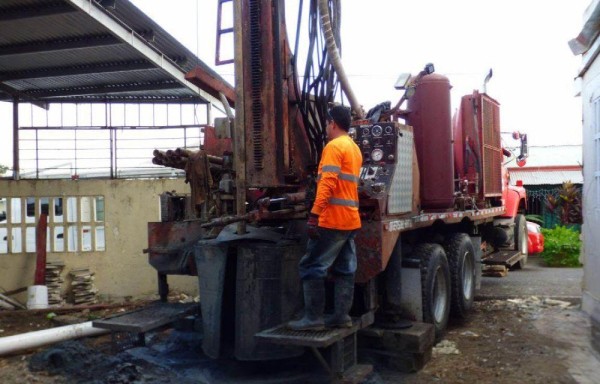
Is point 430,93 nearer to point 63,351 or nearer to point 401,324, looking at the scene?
point 401,324

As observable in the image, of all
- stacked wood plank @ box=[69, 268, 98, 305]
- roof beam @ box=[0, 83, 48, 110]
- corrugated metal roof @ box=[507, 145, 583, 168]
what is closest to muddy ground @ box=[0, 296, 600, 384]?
stacked wood plank @ box=[69, 268, 98, 305]

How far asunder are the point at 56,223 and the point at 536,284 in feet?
29.4

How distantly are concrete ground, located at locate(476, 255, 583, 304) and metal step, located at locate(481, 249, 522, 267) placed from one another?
0.47m

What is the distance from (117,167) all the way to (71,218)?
1386mm

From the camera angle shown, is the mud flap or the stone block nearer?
the mud flap

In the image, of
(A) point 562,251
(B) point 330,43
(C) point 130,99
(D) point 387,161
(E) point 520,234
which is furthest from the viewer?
(A) point 562,251

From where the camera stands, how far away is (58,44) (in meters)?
9.34

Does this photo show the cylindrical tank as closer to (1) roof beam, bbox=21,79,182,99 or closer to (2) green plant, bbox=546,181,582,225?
(2) green plant, bbox=546,181,582,225

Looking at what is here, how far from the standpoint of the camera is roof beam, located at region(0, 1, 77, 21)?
8032 mm

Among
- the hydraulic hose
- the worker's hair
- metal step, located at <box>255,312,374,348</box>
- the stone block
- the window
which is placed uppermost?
the hydraulic hose

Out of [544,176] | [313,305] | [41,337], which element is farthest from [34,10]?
[544,176]

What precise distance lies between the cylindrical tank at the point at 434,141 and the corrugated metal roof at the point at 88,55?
3694 mm

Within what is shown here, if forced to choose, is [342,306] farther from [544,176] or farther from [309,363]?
[544,176]

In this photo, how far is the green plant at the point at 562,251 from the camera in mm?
14820
